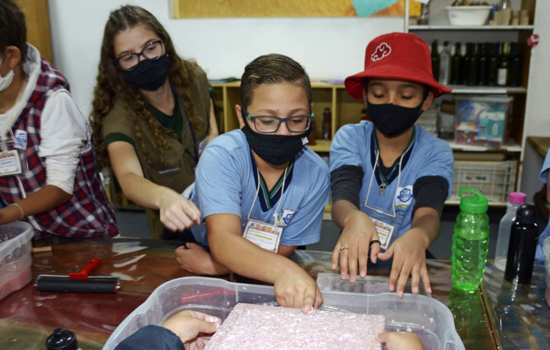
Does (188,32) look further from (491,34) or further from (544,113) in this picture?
(544,113)

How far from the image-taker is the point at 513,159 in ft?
11.8

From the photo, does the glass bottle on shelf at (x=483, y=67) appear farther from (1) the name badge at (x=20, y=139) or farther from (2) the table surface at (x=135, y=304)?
(1) the name badge at (x=20, y=139)

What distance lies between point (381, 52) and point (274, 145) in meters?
0.53

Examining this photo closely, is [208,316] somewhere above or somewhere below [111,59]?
below

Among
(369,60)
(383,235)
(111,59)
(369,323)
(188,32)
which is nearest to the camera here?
(369,323)

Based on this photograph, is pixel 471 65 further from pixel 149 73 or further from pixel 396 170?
pixel 149 73

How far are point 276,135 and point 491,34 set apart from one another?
9.90 feet

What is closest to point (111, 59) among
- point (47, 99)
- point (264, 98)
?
point (47, 99)

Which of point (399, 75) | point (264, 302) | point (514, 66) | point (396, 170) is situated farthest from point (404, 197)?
point (514, 66)

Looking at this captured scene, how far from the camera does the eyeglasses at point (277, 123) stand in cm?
128

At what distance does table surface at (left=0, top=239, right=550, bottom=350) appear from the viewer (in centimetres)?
100

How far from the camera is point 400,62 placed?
4.91 ft

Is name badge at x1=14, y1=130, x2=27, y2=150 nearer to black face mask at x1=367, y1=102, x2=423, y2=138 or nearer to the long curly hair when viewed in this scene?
the long curly hair

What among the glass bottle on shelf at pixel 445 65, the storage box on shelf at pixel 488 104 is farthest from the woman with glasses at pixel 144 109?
the glass bottle on shelf at pixel 445 65
